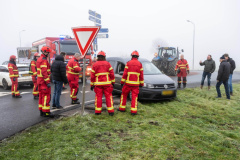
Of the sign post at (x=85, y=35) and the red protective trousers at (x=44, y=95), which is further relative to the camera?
the red protective trousers at (x=44, y=95)

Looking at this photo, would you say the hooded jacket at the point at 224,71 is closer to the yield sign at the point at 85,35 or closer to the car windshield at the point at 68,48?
the yield sign at the point at 85,35

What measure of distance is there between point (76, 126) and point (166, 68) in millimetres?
14808

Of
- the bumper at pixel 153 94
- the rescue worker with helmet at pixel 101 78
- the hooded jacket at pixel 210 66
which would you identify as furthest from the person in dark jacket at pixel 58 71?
the hooded jacket at pixel 210 66

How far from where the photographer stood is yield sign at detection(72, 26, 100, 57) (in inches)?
197

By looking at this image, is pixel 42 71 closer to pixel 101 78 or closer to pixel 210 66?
pixel 101 78

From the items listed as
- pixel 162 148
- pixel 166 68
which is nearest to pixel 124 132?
pixel 162 148

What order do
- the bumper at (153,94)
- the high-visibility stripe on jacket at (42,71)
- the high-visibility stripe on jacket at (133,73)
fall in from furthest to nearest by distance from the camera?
the bumper at (153,94) → the high-visibility stripe on jacket at (133,73) → the high-visibility stripe on jacket at (42,71)

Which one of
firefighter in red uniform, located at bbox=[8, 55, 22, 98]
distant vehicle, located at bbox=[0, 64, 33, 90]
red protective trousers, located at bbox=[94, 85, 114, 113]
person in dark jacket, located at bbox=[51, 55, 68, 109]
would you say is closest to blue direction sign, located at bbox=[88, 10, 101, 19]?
distant vehicle, located at bbox=[0, 64, 33, 90]

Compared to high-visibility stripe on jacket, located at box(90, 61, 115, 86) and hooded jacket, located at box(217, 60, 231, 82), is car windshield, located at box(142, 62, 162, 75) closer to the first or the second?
high-visibility stripe on jacket, located at box(90, 61, 115, 86)

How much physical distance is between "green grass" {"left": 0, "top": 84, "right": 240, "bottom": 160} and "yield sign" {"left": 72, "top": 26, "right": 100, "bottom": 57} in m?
1.82

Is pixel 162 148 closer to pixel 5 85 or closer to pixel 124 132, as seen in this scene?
pixel 124 132

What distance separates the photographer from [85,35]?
505 cm

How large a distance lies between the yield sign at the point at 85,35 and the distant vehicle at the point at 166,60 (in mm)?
13688

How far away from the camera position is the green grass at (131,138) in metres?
3.36
